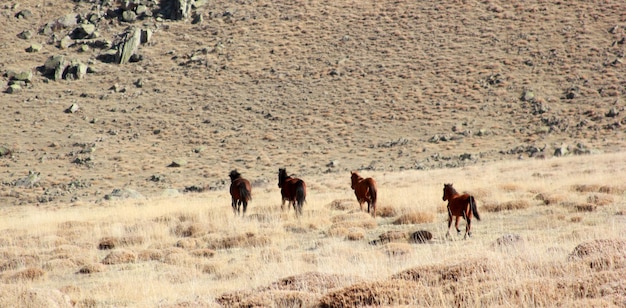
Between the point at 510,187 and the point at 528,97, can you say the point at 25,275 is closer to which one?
the point at 510,187

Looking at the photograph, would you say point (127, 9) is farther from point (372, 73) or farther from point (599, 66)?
point (599, 66)

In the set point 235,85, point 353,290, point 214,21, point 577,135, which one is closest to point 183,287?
point 353,290

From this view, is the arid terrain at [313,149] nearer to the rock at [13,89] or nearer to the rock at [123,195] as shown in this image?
the rock at [13,89]

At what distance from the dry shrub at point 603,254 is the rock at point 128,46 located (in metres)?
57.8

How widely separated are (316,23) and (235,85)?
46.4ft

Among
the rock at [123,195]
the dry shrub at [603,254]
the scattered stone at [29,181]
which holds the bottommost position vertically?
the rock at [123,195]

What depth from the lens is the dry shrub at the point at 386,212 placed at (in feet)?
52.5

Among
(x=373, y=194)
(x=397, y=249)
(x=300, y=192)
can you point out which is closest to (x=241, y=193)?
(x=300, y=192)

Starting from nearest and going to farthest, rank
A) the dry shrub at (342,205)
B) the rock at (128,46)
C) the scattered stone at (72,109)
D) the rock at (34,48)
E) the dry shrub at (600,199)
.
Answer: the dry shrub at (600,199)
the dry shrub at (342,205)
the scattered stone at (72,109)
the rock at (128,46)
the rock at (34,48)

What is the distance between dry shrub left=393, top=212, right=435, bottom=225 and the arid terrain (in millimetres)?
48

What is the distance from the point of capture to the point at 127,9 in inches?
2657

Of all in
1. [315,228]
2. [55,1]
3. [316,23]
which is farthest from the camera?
[55,1]

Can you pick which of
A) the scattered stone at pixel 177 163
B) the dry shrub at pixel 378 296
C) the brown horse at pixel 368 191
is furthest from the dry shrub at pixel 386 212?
the scattered stone at pixel 177 163

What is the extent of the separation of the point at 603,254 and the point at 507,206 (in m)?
→ 8.10
